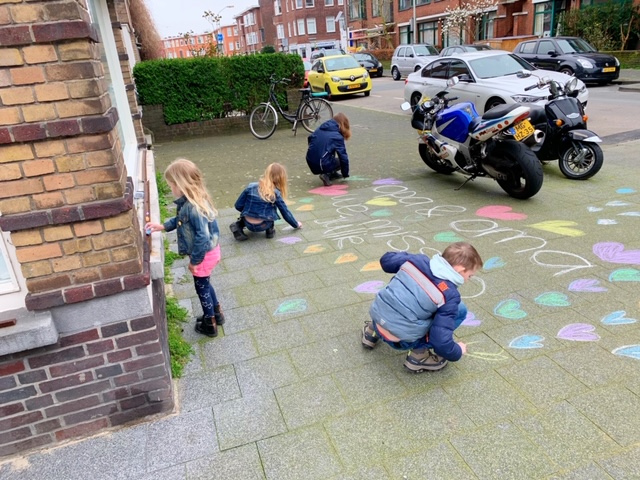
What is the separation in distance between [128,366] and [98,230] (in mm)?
768

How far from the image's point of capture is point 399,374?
2.98 meters

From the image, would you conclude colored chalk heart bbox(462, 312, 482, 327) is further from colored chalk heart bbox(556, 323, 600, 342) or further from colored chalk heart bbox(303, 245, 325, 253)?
colored chalk heart bbox(303, 245, 325, 253)

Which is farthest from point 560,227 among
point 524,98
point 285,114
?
point 285,114

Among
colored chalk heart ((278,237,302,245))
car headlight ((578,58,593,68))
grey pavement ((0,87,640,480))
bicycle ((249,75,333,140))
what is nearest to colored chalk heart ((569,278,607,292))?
grey pavement ((0,87,640,480))

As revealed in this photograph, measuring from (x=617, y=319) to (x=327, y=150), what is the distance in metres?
4.56

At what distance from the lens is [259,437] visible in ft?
8.38

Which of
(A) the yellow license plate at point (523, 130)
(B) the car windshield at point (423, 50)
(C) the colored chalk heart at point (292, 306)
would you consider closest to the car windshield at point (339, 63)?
(B) the car windshield at point (423, 50)

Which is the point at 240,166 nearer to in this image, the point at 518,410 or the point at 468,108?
the point at 468,108

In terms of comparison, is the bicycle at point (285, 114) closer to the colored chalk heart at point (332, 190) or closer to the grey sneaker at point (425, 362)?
the colored chalk heart at point (332, 190)

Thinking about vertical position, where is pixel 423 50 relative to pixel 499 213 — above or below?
above

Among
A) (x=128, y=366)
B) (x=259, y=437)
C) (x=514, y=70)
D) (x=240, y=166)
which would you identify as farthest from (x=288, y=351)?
→ (x=514, y=70)

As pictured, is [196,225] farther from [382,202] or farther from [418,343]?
[382,202]

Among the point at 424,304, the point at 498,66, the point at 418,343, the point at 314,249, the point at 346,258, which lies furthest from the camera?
the point at 498,66

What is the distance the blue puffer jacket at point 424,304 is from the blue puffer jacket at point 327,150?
441cm
